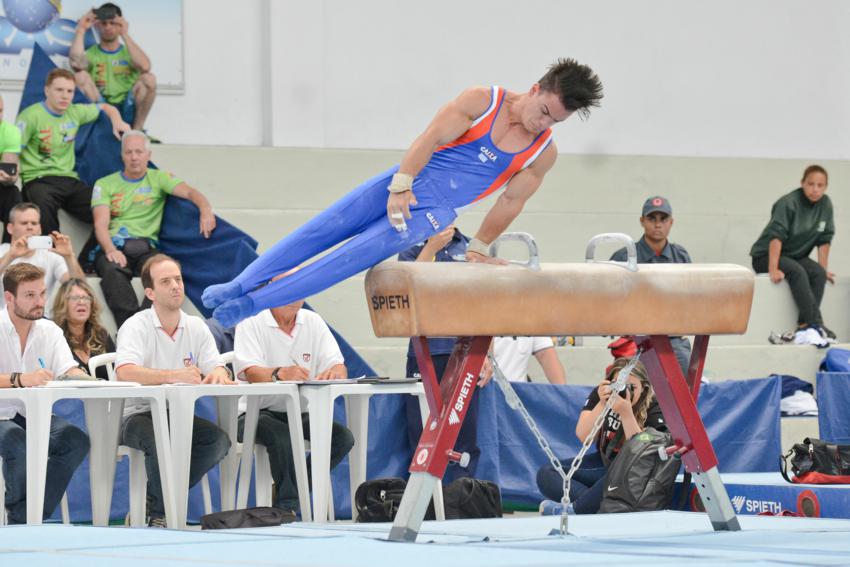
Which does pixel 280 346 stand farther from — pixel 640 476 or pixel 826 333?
pixel 826 333

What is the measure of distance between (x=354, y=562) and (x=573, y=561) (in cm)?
60

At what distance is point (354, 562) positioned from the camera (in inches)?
131

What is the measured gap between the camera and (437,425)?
13.8 feet

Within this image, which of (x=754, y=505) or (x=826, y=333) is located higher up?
(x=826, y=333)

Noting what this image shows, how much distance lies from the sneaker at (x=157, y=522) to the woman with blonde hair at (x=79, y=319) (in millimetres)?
966

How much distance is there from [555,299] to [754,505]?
2.13m

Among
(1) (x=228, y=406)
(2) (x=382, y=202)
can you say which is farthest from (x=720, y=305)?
(1) (x=228, y=406)

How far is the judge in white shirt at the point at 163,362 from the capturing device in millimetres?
5828

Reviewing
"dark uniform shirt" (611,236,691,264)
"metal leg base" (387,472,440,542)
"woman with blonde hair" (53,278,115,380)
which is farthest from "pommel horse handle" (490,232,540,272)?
"dark uniform shirt" (611,236,691,264)

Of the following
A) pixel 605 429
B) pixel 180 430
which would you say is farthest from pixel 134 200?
pixel 605 429

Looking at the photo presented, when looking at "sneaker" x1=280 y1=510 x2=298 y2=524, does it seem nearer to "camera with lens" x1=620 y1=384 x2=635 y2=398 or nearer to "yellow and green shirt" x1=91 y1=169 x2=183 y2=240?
"camera with lens" x1=620 y1=384 x2=635 y2=398

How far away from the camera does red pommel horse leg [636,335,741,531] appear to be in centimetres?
450

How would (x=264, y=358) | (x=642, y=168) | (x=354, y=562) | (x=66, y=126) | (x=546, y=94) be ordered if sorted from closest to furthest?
(x=354, y=562) → (x=546, y=94) → (x=264, y=358) → (x=66, y=126) → (x=642, y=168)

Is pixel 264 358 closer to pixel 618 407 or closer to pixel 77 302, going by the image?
pixel 77 302
